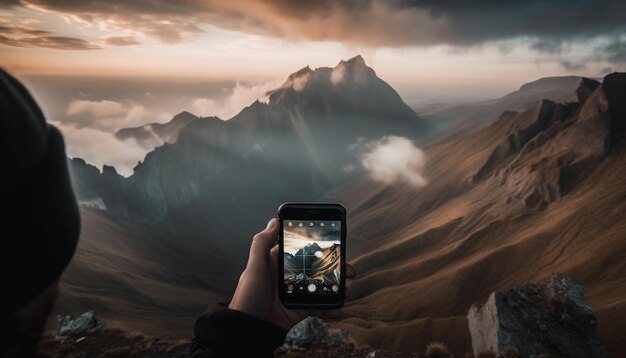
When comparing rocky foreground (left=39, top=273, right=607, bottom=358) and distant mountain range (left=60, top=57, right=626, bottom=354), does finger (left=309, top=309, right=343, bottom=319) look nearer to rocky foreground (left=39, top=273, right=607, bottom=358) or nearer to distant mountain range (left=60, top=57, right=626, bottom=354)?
rocky foreground (left=39, top=273, right=607, bottom=358)

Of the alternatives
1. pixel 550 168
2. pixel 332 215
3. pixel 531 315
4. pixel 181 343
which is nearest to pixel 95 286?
pixel 181 343

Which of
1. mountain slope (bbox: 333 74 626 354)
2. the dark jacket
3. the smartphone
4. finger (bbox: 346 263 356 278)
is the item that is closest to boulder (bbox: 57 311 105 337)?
the smartphone

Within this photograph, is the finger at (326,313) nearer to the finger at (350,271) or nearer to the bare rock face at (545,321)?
the finger at (350,271)

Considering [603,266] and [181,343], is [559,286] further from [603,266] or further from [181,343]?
[603,266]

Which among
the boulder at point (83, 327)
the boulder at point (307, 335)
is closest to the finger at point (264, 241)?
the boulder at point (307, 335)

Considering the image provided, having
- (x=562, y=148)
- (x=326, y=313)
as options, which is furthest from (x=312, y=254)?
(x=562, y=148)
